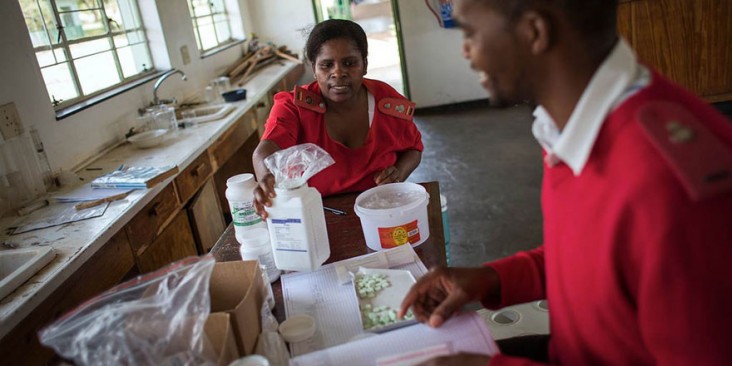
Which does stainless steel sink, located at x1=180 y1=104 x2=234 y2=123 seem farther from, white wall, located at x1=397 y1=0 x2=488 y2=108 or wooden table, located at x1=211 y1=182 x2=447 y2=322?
white wall, located at x1=397 y1=0 x2=488 y2=108

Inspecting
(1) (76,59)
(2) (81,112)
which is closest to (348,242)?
(2) (81,112)

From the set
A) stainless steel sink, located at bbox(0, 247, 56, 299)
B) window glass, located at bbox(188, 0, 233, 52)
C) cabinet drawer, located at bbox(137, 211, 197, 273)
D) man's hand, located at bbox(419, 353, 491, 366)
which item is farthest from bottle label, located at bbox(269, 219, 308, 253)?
window glass, located at bbox(188, 0, 233, 52)

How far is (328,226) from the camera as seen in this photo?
4.71 feet

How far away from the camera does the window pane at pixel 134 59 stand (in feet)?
10.7

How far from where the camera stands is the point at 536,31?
26.7 inches

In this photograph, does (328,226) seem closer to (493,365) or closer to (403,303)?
(403,303)

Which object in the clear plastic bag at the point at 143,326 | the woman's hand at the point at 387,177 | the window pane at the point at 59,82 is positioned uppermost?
the window pane at the point at 59,82

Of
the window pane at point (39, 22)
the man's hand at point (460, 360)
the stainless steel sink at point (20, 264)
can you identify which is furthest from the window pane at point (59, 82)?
the man's hand at point (460, 360)

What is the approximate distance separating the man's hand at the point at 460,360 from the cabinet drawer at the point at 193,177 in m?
1.80

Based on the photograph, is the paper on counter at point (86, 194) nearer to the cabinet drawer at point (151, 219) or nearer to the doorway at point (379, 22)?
the cabinet drawer at point (151, 219)

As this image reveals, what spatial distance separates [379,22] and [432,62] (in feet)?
2.98

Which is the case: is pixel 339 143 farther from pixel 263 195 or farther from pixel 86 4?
pixel 86 4

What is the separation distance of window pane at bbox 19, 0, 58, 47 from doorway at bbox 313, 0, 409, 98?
3.64m

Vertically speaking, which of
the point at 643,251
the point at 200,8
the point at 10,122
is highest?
the point at 200,8
